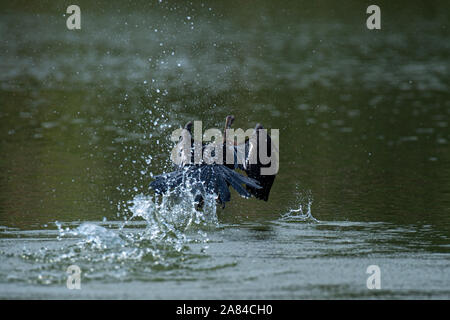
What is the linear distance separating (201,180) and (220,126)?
7694 mm

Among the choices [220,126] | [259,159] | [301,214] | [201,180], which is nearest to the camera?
[201,180]

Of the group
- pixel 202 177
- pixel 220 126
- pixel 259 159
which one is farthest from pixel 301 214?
pixel 220 126

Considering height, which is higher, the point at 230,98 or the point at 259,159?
the point at 230,98

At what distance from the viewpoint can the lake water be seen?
28.9ft

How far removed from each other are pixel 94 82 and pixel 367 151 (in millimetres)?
11274

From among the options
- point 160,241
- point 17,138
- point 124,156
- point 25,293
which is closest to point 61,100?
point 17,138

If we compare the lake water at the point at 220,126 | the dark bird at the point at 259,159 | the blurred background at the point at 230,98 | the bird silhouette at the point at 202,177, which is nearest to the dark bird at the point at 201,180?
the bird silhouette at the point at 202,177

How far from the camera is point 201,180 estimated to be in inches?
432

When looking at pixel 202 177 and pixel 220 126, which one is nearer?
pixel 202 177

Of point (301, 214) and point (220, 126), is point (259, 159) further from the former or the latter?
point (220, 126)

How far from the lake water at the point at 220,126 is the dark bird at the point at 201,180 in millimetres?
282

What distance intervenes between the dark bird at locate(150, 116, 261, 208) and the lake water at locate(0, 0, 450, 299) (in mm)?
282

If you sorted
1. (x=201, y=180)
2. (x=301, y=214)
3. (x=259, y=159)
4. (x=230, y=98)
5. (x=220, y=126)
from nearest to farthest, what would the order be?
(x=201, y=180) < (x=301, y=214) < (x=259, y=159) < (x=220, y=126) < (x=230, y=98)

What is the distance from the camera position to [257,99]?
23641mm
